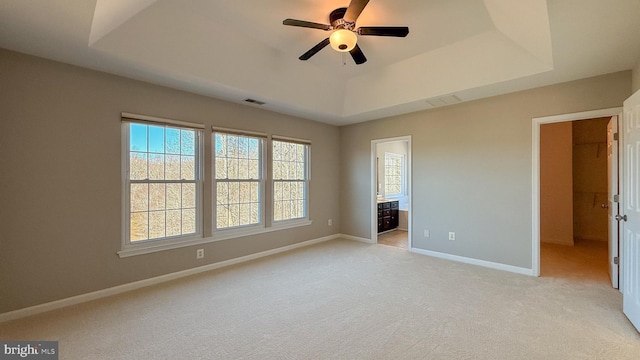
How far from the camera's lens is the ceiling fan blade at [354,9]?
208 cm

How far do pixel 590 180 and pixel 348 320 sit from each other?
6476 millimetres

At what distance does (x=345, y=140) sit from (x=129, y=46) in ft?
13.5

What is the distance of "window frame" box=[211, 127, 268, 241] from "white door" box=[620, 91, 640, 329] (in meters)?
4.31

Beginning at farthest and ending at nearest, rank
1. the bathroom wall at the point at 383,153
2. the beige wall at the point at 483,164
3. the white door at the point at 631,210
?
→ the bathroom wall at the point at 383,153
the beige wall at the point at 483,164
the white door at the point at 631,210

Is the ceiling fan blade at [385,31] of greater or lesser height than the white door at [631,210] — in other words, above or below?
above

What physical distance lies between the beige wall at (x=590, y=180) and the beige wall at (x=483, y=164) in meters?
3.35

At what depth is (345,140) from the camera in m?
5.91

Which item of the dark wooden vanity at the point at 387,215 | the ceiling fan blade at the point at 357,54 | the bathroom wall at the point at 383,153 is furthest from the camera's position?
the bathroom wall at the point at 383,153

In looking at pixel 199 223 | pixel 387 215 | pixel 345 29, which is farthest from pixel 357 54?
pixel 387 215

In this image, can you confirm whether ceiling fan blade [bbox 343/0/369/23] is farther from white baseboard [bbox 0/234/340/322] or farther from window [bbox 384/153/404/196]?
window [bbox 384/153/404/196]

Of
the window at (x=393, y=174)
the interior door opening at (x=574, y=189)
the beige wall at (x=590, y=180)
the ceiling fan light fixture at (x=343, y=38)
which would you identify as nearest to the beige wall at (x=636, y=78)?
the interior door opening at (x=574, y=189)

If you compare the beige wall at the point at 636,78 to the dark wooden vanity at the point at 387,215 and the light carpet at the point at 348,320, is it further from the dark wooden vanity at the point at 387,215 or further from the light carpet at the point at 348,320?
the dark wooden vanity at the point at 387,215

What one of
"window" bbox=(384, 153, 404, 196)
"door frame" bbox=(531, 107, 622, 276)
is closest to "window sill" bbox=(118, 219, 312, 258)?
"window" bbox=(384, 153, 404, 196)

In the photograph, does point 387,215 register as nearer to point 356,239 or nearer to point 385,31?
point 356,239
